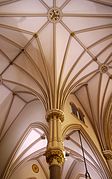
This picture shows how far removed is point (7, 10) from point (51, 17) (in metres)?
2.13

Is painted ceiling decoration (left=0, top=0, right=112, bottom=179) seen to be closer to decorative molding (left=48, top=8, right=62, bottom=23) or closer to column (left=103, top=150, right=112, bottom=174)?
decorative molding (left=48, top=8, right=62, bottom=23)

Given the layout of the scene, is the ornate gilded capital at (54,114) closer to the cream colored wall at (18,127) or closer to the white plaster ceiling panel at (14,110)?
the cream colored wall at (18,127)

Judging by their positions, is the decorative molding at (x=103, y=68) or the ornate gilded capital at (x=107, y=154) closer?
the ornate gilded capital at (x=107, y=154)

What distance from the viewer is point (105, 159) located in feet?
54.2

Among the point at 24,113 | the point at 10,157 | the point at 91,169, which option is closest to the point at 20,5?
the point at 24,113

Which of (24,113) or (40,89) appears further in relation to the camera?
(24,113)

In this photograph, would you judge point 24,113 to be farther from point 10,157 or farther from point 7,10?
point 7,10

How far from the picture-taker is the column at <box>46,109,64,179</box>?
11562 millimetres

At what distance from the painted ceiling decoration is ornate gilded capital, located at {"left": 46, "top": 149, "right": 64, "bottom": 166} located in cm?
261

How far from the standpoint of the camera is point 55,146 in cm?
1215

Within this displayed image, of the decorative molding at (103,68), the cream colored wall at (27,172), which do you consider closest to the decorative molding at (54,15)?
the decorative molding at (103,68)

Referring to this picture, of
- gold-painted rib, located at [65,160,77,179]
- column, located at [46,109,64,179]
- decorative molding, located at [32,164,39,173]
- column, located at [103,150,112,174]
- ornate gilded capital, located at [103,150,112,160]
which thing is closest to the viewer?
column, located at [46,109,64,179]

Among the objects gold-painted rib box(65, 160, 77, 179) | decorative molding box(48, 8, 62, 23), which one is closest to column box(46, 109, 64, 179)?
decorative molding box(48, 8, 62, 23)

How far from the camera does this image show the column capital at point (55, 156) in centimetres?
1179
